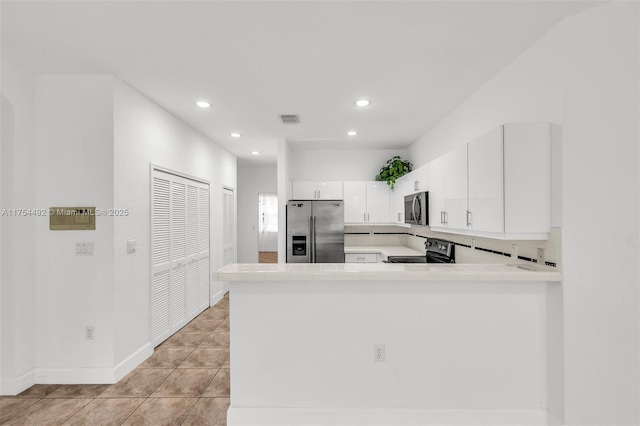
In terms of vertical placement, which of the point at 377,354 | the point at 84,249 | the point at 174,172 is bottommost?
the point at 377,354

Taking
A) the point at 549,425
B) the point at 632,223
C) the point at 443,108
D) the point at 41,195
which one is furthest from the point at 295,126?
the point at 549,425

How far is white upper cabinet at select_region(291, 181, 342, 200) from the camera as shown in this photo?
17.2 ft

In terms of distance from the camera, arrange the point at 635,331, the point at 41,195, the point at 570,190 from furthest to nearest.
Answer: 1. the point at 41,195
2. the point at 570,190
3. the point at 635,331

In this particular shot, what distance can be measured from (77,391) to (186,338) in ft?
4.05

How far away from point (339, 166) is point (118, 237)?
3.65 metres

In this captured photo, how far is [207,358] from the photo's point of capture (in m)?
3.26

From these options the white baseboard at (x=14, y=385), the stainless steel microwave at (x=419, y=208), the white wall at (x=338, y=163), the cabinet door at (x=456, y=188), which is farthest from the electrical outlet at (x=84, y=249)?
the white wall at (x=338, y=163)

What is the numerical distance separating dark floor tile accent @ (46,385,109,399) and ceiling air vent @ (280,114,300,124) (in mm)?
3064

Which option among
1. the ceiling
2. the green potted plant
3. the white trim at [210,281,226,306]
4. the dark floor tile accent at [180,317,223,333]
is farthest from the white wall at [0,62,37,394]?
the green potted plant

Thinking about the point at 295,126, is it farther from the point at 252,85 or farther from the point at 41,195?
the point at 41,195

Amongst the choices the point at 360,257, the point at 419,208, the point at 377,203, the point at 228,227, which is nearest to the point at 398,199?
the point at 377,203

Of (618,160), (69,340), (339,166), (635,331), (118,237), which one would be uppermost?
(339,166)

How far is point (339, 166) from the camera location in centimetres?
565

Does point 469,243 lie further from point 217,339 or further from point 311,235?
point 217,339
